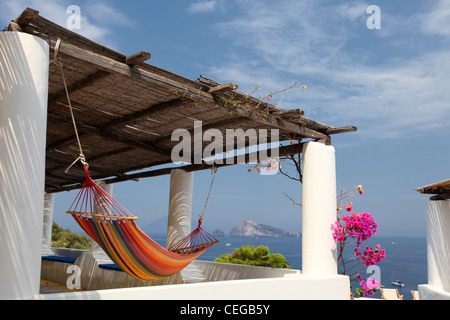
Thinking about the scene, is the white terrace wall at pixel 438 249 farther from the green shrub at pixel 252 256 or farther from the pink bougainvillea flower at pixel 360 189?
the green shrub at pixel 252 256

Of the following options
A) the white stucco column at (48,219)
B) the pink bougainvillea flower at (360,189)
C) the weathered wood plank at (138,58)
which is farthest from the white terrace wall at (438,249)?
the white stucco column at (48,219)

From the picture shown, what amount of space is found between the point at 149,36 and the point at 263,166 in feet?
284

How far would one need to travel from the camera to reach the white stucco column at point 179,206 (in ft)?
23.1

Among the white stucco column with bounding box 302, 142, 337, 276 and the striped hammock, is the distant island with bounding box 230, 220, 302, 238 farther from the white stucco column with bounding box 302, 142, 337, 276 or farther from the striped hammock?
the striped hammock

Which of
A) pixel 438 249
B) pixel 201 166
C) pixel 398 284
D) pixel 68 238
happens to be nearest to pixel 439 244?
pixel 438 249

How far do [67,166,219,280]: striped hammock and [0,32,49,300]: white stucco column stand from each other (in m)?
0.54

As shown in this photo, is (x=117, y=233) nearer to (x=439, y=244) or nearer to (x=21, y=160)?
(x=21, y=160)

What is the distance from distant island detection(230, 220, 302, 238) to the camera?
12356 centimetres

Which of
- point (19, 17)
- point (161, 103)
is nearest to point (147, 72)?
point (161, 103)

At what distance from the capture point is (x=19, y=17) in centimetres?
304

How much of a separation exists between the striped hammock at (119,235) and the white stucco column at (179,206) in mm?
2722
